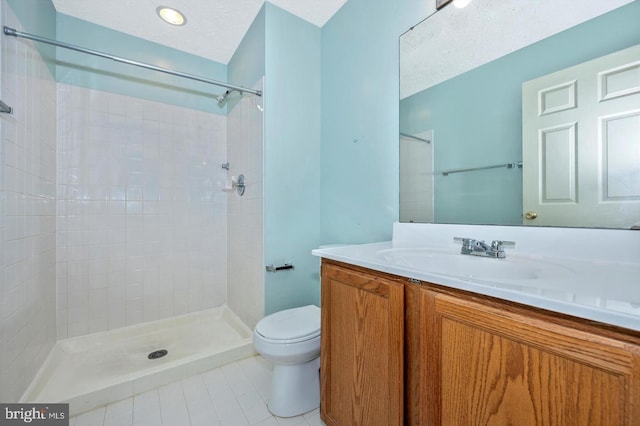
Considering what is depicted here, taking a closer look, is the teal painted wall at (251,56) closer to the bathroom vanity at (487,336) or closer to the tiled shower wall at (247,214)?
the tiled shower wall at (247,214)

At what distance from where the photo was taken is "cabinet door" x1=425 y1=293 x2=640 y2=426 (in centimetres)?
42

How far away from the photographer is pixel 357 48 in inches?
63.2

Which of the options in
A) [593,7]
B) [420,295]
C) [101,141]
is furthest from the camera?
[101,141]

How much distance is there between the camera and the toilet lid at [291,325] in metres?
1.22

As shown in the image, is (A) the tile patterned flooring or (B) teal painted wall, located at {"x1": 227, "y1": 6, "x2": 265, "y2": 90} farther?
(B) teal painted wall, located at {"x1": 227, "y1": 6, "x2": 265, "y2": 90}

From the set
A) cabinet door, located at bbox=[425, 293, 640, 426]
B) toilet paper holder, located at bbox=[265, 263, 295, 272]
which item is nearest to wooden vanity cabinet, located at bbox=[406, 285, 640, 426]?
cabinet door, located at bbox=[425, 293, 640, 426]

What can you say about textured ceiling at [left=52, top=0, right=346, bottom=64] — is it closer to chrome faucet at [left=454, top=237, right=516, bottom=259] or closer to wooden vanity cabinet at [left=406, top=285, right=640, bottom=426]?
chrome faucet at [left=454, top=237, right=516, bottom=259]

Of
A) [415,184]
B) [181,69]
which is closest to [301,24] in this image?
[181,69]

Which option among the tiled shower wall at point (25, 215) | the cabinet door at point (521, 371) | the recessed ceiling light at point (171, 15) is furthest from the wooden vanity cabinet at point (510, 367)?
the recessed ceiling light at point (171, 15)

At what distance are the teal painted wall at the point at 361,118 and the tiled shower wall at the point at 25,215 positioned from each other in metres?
1.60

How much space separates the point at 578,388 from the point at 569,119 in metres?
0.86

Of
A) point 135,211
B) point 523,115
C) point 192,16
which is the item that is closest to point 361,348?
point 523,115

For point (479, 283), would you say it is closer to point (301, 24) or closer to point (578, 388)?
point (578, 388)

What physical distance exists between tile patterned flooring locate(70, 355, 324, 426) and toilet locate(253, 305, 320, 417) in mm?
53
